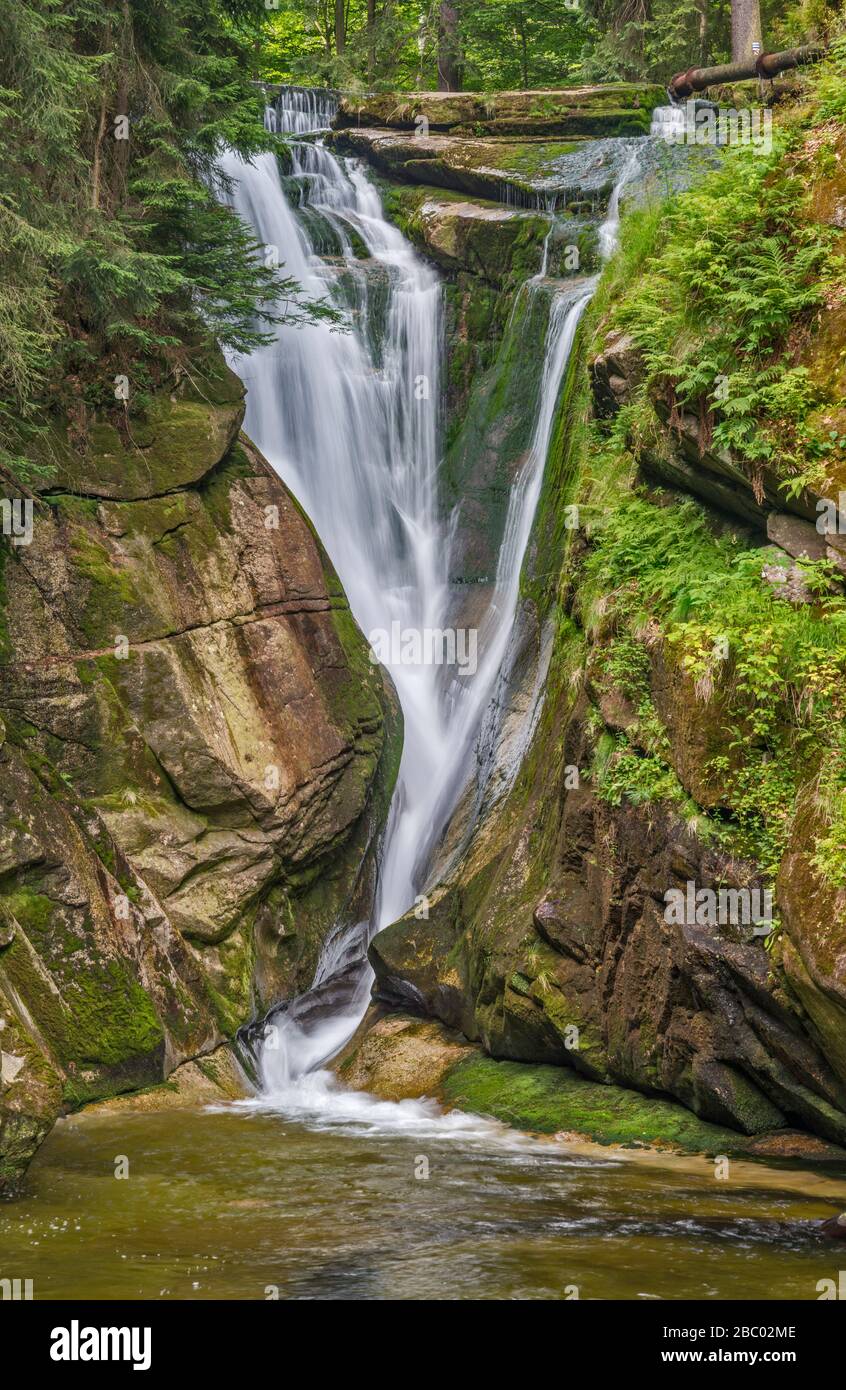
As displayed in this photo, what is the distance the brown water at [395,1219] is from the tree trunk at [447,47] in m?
22.8

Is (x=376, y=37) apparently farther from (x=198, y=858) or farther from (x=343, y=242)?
(x=198, y=858)

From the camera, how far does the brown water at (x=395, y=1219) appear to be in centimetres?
603

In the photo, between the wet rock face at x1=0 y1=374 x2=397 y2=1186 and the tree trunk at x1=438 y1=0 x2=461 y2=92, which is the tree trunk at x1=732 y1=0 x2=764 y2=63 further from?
the wet rock face at x1=0 y1=374 x2=397 y2=1186

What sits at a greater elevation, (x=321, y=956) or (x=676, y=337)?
(x=676, y=337)

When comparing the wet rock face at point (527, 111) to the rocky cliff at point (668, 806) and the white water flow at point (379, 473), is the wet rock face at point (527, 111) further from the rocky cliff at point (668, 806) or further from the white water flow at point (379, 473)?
the rocky cliff at point (668, 806)

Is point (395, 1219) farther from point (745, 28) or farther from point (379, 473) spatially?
point (745, 28)

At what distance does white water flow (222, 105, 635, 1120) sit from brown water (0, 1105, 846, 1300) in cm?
259

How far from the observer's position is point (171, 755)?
1133cm

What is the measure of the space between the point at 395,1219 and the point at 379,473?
36.4 ft

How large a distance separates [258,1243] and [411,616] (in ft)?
31.9

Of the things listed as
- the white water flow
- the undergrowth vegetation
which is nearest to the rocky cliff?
the white water flow

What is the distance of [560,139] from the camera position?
19125mm

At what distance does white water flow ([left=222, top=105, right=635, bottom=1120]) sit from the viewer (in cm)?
1284
